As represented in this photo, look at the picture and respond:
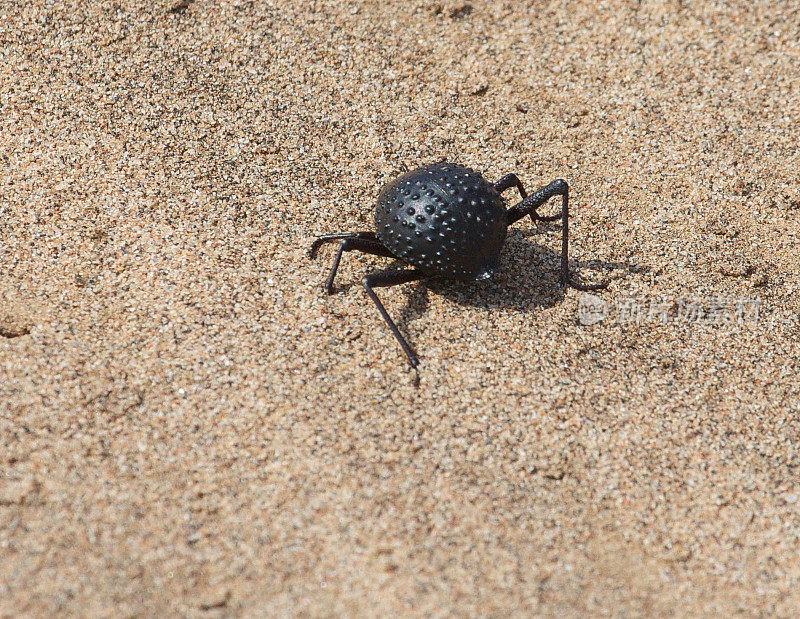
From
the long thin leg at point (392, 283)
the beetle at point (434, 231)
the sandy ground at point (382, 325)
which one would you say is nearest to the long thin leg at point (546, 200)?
the beetle at point (434, 231)

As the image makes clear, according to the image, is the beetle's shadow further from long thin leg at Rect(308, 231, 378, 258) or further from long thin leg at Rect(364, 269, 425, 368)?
long thin leg at Rect(308, 231, 378, 258)

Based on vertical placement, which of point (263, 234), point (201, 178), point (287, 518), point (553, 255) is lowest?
point (553, 255)


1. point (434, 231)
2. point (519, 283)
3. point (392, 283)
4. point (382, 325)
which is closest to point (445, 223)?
point (434, 231)

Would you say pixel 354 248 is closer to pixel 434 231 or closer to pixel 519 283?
pixel 434 231

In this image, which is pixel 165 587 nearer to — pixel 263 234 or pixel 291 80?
pixel 263 234

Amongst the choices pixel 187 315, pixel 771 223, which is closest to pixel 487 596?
pixel 187 315
